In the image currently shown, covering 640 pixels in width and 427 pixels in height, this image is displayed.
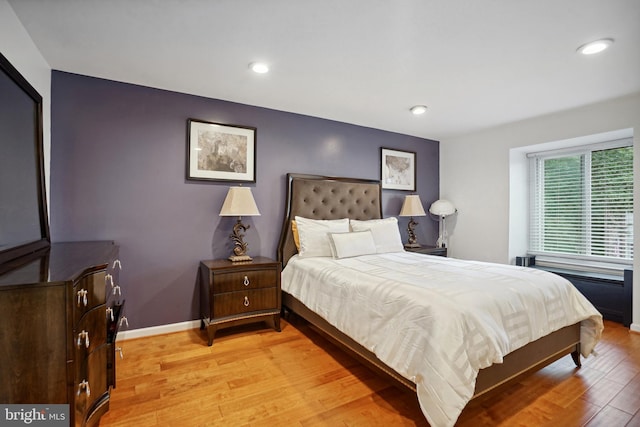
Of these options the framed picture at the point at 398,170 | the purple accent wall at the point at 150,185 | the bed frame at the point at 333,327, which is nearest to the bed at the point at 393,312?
the bed frame at the point at 333,327

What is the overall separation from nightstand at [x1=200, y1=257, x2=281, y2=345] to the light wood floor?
26cm

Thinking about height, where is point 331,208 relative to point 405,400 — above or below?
above

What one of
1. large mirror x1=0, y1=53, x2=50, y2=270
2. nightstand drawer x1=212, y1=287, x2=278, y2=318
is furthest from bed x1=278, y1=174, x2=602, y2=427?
large mirror x1=0, y1=53, x2=50, y2=270

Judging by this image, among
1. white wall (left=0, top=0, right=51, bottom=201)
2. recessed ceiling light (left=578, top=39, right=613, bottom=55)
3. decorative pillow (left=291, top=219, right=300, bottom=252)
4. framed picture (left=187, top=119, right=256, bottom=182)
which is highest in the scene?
recessed ceiling light (left=578, top=39, right=613, bottom=55)

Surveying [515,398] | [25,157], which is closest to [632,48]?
[515,398]

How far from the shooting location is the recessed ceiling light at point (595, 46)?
81.1 inches

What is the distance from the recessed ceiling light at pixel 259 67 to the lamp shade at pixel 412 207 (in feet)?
8.65

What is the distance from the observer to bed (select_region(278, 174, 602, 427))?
1.55 meters

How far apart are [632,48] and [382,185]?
2.68 m

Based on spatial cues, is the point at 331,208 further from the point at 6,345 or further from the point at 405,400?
the point at 6,345

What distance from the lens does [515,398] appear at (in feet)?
6.33

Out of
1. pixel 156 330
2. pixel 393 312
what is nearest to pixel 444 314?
pixel 393 312

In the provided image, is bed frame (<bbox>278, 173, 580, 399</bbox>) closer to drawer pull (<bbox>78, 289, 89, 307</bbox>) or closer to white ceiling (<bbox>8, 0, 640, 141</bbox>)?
white ceiling (<bbox>8, 0, 640, 141</bbox>)

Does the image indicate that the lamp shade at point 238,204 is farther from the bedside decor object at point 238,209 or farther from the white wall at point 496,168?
the white wall at point 496,168
